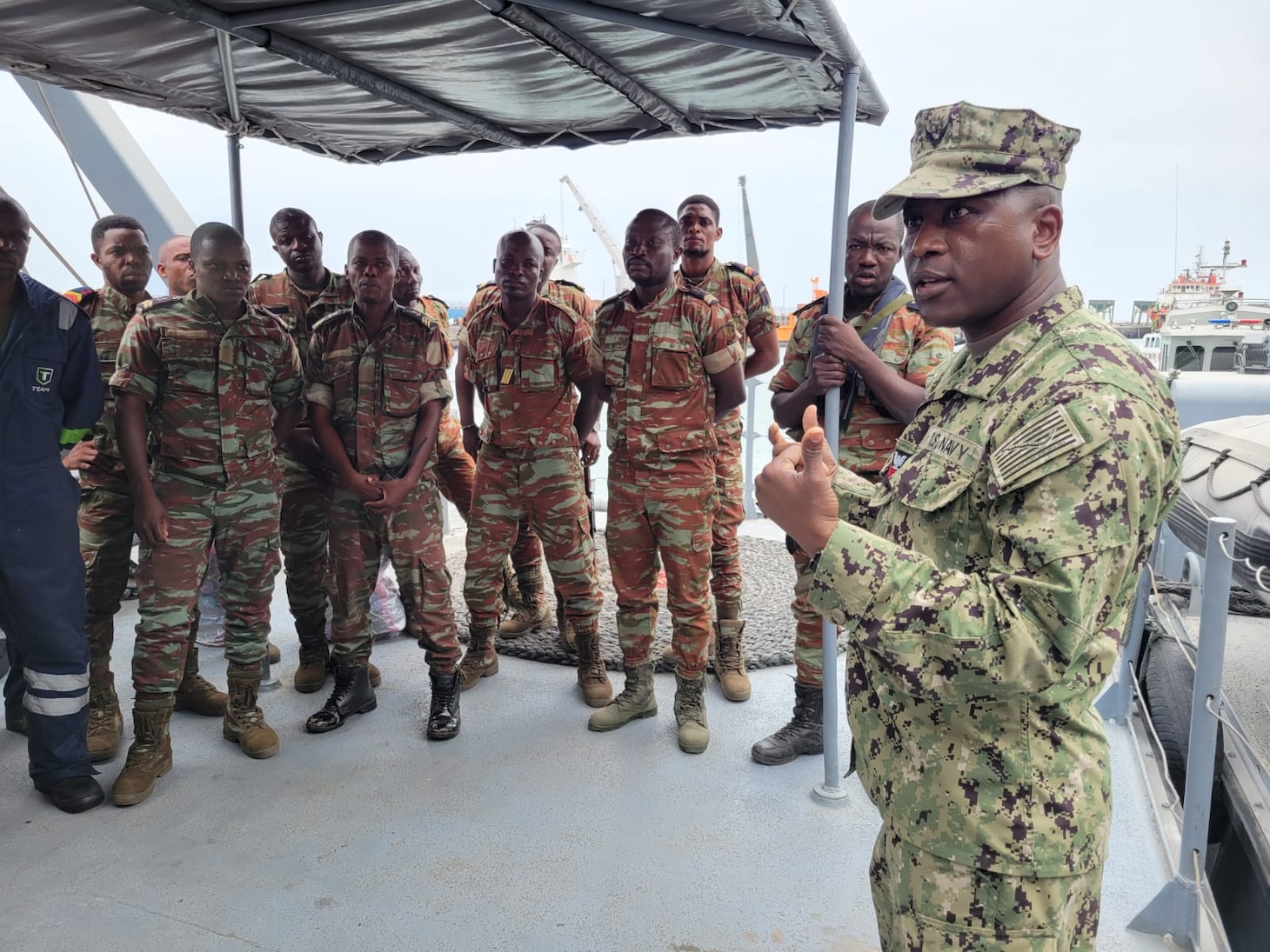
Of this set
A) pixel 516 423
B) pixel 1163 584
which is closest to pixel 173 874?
pixel 516 423

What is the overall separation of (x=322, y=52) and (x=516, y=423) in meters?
1.63

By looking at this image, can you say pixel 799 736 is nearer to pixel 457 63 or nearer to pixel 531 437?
pixel 531 437

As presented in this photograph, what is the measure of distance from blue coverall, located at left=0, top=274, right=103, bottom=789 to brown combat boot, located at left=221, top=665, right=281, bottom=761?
490 millimetres

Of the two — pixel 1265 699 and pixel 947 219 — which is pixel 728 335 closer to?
pixel 947 219

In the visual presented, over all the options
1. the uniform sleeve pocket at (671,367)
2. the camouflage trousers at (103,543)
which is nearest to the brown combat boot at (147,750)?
the camouflage trousers at (103,543)

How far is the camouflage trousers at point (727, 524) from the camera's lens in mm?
3658

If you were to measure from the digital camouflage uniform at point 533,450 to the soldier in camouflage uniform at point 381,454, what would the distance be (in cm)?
21

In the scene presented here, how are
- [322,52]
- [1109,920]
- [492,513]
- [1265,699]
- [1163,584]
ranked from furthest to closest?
[1163,584] < [1265,699] < [492,513] < [322,52] < [1109,920]

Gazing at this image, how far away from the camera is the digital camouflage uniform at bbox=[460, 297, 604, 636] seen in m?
3.41

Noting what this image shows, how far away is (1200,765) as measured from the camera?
6.77 ft

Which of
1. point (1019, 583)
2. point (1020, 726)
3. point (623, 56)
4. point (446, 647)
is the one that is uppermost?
point (623, 56)

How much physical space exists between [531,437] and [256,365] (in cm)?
106

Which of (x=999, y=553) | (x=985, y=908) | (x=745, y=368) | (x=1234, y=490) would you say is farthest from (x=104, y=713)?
(x=1234, y=490)

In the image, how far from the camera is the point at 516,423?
340 cm
